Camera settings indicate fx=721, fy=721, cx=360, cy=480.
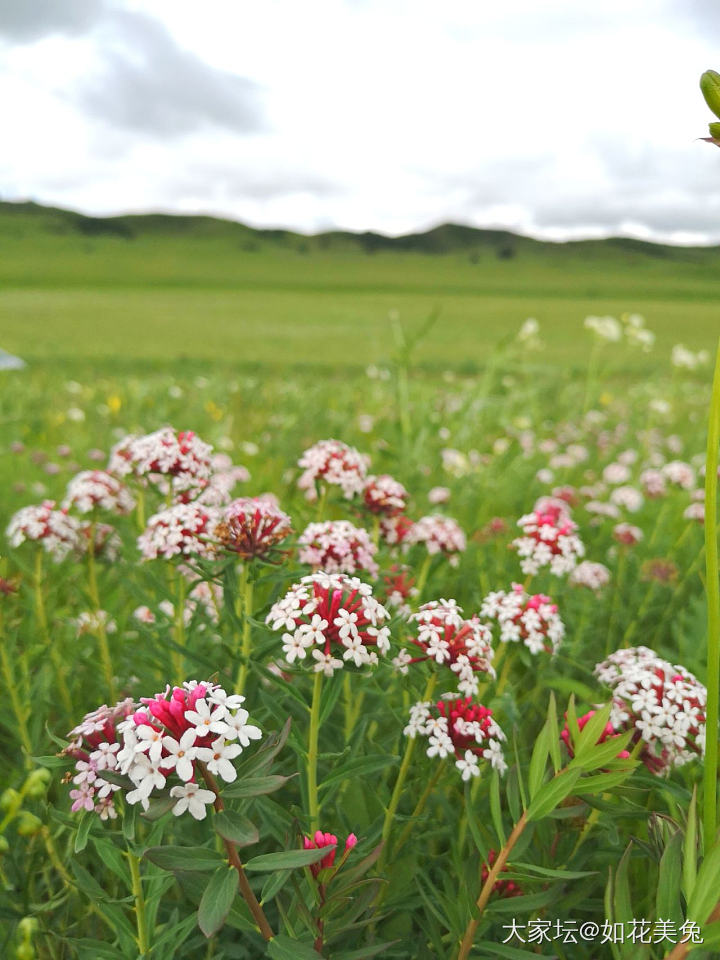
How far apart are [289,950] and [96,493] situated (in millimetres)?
1407

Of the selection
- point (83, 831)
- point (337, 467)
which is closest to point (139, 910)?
point (83, 831)

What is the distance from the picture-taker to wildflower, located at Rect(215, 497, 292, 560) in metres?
1.53

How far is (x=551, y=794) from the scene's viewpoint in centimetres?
110

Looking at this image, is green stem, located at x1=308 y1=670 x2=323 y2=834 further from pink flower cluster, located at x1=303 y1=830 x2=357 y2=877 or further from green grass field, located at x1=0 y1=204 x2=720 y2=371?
green grass field, located at x1=0 y1=204 x2=720 y2=371

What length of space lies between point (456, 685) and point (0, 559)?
1121mm

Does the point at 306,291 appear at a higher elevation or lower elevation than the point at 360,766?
higher

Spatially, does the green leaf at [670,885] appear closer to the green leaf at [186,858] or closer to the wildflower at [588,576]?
the green leaf at [186,858]

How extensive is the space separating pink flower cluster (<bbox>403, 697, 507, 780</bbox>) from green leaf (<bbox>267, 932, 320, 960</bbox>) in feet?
1.30

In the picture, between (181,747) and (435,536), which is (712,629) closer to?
(181,747)

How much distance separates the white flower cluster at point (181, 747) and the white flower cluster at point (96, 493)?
48.4 inches

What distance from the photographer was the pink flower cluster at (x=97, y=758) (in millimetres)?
1047

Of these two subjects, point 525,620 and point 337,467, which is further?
point 337,467

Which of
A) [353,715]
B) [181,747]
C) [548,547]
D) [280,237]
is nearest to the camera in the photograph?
[181,747]

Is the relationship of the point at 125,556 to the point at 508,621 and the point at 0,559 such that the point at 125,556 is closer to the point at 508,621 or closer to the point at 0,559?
the point at 0,559
